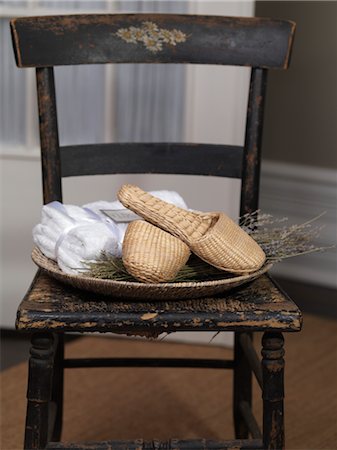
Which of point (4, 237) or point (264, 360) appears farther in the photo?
point (4, 237)

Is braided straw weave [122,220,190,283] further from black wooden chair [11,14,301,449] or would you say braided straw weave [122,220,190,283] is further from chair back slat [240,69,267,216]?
chair back slat [240,69,267,216]

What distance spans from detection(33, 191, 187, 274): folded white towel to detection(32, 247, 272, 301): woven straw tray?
29 mm

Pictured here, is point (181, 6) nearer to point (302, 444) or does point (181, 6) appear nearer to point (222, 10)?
point (222, 10)

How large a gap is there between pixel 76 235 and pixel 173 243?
0.15 meters

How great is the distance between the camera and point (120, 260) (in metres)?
1.17

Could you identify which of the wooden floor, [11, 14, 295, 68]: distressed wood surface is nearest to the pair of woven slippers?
[11, 14, 295, 68]: distressed wood surface

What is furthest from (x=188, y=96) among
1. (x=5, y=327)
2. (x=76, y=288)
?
(x=76, y=288)

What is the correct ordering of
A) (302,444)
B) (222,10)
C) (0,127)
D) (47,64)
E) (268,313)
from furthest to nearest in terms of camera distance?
1. (0,127)
2. (222,10)
3. (302,444)
4. (47,64)
5. (268,313)

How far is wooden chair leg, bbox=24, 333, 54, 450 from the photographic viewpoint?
1165 mm

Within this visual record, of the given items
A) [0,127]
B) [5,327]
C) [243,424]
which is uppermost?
[0,127]

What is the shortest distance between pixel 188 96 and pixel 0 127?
478 mm

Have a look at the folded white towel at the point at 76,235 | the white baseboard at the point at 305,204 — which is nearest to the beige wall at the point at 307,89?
the white baseboard at the point at 305,204

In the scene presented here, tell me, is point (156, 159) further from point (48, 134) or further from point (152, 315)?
point (152, 315)

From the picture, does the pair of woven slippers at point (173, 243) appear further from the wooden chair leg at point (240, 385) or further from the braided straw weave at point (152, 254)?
Answer: the wooden chair leg at point (240, 385)
